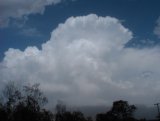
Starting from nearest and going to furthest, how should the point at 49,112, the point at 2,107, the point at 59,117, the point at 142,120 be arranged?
the point at 2,107, the point at 49,112, the point at 59,117, the point at 142,120

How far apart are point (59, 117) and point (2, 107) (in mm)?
48902

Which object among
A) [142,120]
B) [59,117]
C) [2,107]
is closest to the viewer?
[2,107]

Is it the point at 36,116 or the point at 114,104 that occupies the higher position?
the point at 114,104

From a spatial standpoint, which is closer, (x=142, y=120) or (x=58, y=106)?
(x=58, y=106)

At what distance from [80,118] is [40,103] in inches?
2109

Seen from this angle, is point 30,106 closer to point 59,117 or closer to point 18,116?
point 18,116

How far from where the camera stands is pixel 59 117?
129 meters

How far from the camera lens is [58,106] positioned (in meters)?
131

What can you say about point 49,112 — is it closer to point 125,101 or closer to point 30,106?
point 30,106

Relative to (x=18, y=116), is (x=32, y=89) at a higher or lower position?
higher

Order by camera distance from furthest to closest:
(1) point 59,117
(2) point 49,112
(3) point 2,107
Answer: (1) point 59,117
(2) point 49,112
(3) point 2,107

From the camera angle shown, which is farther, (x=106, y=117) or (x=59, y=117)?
(x=106, y=117)

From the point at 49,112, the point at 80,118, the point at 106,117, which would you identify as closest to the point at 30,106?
the point at 49,112

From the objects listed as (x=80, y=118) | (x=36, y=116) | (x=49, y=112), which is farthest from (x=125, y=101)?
(x=36, y=116)
